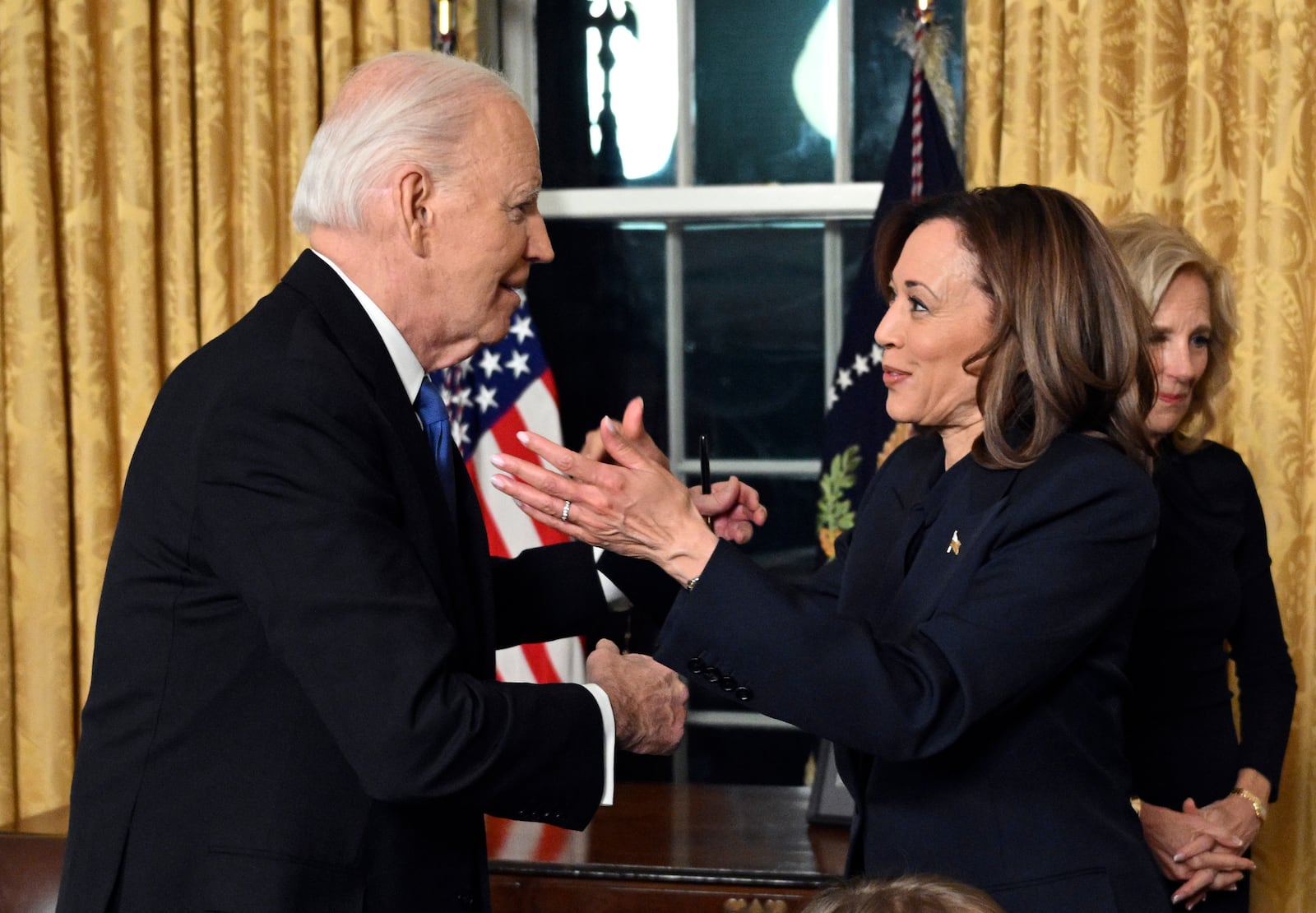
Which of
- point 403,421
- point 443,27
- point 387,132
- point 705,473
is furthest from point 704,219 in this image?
point 403,421

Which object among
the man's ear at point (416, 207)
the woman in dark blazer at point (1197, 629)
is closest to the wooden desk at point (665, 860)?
the woman in dark blazer at point (1197, 629)

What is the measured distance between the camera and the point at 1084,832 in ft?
5.41

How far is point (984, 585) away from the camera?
5.35 feet

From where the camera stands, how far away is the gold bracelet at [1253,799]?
2398 mm

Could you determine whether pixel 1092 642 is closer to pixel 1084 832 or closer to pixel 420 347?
pixel 1084 832

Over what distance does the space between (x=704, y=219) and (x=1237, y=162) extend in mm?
1301

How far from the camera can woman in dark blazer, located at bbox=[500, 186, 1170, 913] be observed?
5.07ft

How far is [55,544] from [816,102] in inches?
86.4

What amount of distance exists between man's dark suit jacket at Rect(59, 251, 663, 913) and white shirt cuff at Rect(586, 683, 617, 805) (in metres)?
0.02

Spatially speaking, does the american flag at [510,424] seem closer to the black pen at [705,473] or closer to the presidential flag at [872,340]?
the presidential flag at [872,340]

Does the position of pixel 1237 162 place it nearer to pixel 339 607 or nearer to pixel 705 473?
pixel 705 473

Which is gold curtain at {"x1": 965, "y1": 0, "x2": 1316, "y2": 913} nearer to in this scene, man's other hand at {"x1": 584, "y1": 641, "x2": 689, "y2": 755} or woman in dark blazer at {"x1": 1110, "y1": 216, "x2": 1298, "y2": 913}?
woman in dark blazer at {"x1": 1110, "y1": 216, "x2": 1298, "y2": 913}

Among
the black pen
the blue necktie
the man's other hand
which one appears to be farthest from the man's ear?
the man's other hand

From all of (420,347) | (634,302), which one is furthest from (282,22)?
(420,347)
